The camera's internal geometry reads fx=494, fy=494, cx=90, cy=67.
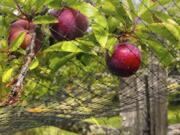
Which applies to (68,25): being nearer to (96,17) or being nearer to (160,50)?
(96,17)

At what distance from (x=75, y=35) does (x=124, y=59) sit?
10 centimetres

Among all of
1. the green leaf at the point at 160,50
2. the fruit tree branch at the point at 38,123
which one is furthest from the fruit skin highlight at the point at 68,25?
the fruit tree branch at the point at 38,123

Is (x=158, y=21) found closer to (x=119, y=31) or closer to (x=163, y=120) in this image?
(x=119, y=31)

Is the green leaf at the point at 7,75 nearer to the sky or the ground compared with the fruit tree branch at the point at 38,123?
nearer to the sky

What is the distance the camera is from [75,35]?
90 cm

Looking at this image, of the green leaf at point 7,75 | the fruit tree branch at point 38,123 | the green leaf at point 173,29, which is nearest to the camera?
the green leaf at point 173,29

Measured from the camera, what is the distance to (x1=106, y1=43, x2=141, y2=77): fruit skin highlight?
86 centimetres

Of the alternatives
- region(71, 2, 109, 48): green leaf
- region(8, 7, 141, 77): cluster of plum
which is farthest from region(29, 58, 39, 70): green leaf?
region(71, 2, 109, 48): green leaf

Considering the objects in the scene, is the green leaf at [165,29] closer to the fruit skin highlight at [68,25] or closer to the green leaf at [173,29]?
the green leaf at [173,29]

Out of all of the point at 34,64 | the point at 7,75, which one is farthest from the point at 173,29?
the point at 7,75

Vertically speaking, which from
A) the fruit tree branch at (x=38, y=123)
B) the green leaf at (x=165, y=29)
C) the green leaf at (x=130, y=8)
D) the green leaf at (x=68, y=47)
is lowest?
the fruit tree branch at (x=38, y=123)

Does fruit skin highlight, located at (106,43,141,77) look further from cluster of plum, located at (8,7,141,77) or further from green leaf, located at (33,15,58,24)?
green leaf, located at (33,15,58,24)

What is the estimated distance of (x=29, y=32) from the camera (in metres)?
0.90

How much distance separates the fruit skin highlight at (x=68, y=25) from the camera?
2.90 ft
